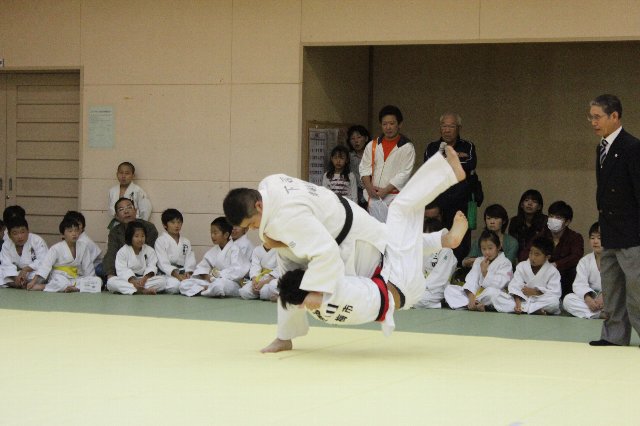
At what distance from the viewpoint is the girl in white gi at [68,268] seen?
9273 millimetres

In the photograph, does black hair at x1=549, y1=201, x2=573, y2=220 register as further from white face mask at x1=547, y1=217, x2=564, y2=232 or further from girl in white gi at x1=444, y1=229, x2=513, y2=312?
girl in white gi at x1=444, y1=229, x2=513, y2=312

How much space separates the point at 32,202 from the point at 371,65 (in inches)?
157

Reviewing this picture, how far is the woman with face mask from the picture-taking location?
8.44 metres

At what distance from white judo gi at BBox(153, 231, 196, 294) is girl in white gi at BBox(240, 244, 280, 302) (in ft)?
2.34

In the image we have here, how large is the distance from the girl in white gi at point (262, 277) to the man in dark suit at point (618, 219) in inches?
130

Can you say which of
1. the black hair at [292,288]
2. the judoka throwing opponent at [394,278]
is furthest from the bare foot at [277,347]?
the black hair at [292,288]

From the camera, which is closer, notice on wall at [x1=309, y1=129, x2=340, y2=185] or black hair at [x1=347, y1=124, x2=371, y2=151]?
notice on wall at [x1=309, y1=129, x2=340, y2=185]

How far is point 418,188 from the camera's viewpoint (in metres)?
5.54

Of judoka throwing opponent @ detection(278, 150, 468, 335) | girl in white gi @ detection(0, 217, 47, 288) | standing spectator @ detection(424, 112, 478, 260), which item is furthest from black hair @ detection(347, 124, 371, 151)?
judoka throwing opponent @ detection(278, 150, 468, 335)

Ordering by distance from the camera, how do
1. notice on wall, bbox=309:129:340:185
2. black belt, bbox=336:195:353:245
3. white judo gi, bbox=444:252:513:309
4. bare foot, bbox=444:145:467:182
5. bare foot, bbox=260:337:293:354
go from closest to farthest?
black belt, bbox=336:195:353:245
bare foot, bbox=260:337:293:354
bare foot, bbox=444:145:467:182
white judo gi, bbox=444:252:513:309
notice on wall, bbox=309:129:340:185

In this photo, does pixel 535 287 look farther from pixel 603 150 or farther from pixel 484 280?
pixel 603 150

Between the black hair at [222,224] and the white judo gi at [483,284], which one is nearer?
the white judo gi at [483,284]

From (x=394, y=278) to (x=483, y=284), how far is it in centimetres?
313

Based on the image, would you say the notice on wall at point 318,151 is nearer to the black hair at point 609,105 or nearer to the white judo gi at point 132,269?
the white judo gi at point 132,269
